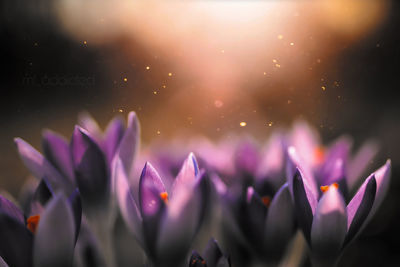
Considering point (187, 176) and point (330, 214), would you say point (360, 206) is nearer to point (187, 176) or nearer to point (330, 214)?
point (330, 214)

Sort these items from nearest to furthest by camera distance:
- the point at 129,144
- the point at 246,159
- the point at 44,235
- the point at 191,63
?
the point at 44,235
the point at 129,144
the point at 246,159
the point at 191,63

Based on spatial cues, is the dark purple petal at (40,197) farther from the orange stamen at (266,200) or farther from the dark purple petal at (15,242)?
the orange stamen at (266,200)

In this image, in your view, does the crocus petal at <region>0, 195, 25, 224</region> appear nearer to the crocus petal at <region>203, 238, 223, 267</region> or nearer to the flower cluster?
the flower cluster

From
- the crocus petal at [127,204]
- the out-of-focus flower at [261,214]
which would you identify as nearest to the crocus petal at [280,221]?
the out-of-focus flower at [261,214]

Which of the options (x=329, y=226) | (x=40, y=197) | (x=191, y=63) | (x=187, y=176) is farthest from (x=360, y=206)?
(x=191, y=63)

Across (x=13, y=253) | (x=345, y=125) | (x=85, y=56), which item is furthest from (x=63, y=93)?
(x=345, y=125)
